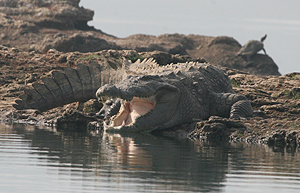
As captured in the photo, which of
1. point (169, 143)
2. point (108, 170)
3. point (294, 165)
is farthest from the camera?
point (169, 143)

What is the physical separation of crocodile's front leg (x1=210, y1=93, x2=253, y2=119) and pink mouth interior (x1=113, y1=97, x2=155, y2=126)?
148 cm

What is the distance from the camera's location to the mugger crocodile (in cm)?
919

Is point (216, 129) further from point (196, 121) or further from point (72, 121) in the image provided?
point (72, 121)

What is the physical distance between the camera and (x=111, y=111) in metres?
10.9

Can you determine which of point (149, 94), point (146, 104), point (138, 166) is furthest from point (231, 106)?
point (138, 166)

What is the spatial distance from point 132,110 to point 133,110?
26 millimetres

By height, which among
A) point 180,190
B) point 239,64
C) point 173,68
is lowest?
point 180,190

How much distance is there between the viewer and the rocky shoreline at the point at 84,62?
8914 mm

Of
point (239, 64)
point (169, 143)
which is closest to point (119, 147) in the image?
point (169, 143)

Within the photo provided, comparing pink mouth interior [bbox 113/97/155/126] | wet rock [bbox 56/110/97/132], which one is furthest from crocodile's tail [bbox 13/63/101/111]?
pink mouth interior [bbox 113/97/155/126]

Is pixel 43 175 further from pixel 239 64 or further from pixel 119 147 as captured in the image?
pixel 239 64

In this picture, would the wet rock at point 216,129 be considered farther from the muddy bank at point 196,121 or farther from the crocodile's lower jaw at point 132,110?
the crocodile's lower jaw at point 132,110

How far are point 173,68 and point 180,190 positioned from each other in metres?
6.84

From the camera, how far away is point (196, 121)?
9.90m
